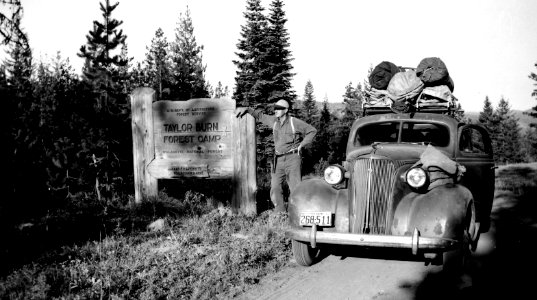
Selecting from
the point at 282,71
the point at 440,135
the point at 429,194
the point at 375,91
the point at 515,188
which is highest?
the point at 282,71

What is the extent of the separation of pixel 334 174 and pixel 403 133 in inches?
65.8

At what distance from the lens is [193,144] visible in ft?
26.5

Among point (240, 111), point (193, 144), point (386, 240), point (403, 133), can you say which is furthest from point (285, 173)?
point (386, 240)

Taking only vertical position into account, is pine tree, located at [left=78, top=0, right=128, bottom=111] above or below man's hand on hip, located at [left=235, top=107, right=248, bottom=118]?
above

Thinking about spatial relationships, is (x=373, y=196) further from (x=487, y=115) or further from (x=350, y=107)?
(x=487, y=115)

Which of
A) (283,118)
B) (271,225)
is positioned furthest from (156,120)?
(271,225)

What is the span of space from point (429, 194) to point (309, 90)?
168 ft

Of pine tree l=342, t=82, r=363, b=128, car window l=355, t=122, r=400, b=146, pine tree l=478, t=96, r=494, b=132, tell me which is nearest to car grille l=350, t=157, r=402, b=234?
car window l=355, t=122, r=400, b=146

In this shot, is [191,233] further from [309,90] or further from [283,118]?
[309,90]

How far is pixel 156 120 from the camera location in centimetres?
830

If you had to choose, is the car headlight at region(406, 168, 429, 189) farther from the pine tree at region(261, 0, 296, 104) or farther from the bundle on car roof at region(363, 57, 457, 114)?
the pine tree at region(261, 0, 296, 104)

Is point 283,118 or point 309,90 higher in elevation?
point 309,90

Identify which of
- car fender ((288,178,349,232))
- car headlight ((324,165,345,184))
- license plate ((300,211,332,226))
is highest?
car headlight ((324,165,345,184))

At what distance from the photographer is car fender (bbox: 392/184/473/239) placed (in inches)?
168
